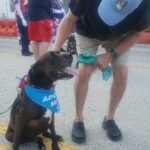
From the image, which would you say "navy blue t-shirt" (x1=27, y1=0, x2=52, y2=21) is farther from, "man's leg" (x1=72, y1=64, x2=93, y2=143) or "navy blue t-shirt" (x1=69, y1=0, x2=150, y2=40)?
"navy blue t-shirt" (x1=69, y1=0, x2=150, y2=40)

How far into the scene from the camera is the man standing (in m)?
3.55

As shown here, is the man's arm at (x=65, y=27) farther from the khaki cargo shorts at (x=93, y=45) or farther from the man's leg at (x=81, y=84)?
the man's leg at (x=81, y=84)

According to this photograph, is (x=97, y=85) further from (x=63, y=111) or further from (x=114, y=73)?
(x=114, y=73)

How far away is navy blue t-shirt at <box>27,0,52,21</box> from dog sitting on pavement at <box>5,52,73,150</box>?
2.86m

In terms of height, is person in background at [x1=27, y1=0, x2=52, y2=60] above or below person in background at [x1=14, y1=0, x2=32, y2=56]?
above

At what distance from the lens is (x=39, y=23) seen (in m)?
6.59

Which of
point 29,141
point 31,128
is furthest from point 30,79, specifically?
point 29,141

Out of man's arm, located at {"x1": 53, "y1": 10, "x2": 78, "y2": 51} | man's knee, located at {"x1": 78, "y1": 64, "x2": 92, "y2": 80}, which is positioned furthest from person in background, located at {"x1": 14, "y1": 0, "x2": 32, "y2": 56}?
man's arm, located at {"x1": 53, "y1": 10, "x2": 78, "y2": 51}

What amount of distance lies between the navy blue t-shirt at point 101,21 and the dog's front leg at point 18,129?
3.44ft

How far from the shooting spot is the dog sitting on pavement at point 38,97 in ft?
11.9

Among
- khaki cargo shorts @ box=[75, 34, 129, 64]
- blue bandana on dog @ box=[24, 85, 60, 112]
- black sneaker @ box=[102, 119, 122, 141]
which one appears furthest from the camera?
black sneaker @ box=[102, 119, 122, 141]

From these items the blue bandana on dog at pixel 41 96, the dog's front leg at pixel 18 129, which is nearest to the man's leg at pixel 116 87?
the blue bandana on dog at pixel 41 96

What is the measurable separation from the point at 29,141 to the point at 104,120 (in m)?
0.92

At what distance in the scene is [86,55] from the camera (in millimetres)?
3979
